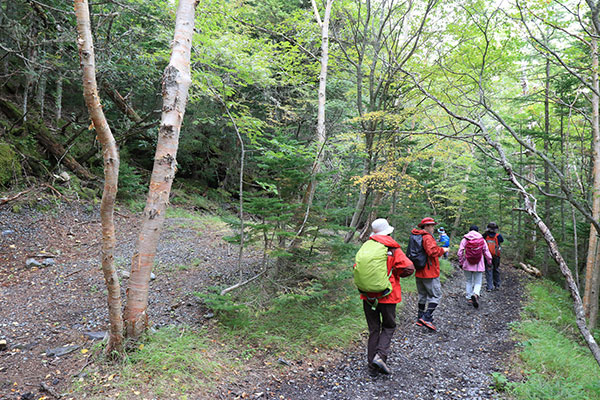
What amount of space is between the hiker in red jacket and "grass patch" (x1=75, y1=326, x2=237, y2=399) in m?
1.86

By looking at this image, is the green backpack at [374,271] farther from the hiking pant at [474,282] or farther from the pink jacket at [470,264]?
the hiking pant at [474,282]

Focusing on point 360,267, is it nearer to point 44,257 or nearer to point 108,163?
point 108,163

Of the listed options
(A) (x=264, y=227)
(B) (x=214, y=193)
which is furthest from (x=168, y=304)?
(B) (x=214, y=193)

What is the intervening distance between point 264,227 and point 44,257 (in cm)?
560

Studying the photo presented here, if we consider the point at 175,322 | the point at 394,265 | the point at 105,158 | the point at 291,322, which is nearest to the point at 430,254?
the point at 394,265

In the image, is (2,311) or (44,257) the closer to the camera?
(2,311)

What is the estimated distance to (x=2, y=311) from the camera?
16.2 feet

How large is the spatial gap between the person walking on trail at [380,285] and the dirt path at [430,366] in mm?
326

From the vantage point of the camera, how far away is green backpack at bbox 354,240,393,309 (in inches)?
163

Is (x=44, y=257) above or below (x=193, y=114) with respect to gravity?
below

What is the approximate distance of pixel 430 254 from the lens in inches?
229

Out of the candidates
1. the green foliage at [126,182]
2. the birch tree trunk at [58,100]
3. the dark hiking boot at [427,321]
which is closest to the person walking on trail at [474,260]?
the dark hiking boot at [427,321]

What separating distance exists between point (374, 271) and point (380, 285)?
0.20 m

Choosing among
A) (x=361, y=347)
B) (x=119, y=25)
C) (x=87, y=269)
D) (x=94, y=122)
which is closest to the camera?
(x=94, y=122)
